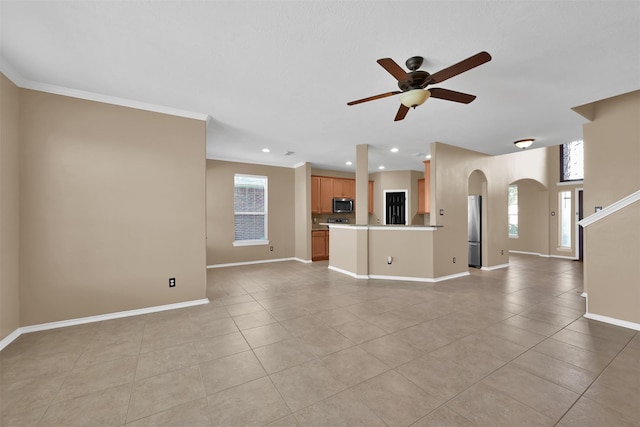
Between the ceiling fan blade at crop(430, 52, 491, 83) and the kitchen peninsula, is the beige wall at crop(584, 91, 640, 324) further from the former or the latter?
the ceiling fan blade at crop(430, 52, 491, 83)

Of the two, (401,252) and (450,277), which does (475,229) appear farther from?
(401,252)

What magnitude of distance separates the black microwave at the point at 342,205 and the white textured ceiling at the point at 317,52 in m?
3.99

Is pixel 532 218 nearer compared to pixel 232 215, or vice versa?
pixel 232 215

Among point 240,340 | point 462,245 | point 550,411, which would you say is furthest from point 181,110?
point 462,245

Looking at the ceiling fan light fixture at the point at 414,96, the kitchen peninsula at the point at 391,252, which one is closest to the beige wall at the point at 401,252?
the kitchen peninsula at the point at 391,252

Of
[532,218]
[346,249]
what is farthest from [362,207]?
[532,218]

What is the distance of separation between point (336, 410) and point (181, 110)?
3.67m

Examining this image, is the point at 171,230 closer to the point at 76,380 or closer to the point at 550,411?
the point at 76,380

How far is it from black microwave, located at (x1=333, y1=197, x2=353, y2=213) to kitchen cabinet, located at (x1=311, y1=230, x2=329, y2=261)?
2.69 ft

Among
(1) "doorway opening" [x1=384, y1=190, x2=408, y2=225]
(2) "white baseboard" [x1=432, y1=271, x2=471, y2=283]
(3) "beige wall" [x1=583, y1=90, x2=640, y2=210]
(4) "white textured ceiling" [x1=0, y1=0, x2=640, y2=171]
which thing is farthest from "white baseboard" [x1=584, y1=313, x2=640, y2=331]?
(1) "doorway opening" [x1=384, y1=190, x2=408, y2=225]

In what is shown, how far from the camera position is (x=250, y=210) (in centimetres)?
666

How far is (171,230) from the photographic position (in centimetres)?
334

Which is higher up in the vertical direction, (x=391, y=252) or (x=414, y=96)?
(x=414, y=96)

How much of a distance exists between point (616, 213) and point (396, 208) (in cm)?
512
